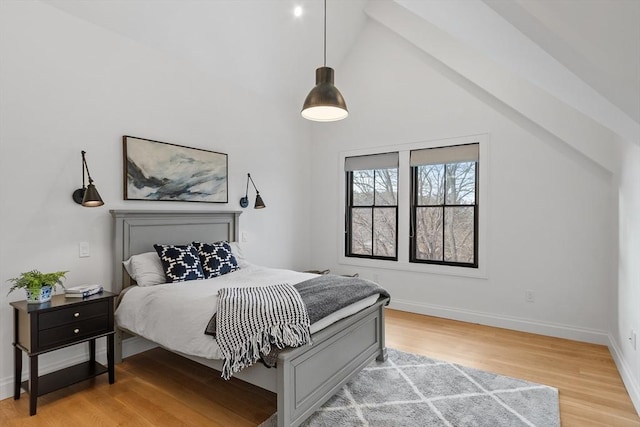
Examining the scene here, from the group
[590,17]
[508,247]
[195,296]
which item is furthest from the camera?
[508,247]

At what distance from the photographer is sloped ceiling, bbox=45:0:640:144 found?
1274 millimetres

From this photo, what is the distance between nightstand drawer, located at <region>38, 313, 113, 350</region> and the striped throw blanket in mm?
1109

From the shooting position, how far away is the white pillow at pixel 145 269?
3038mm

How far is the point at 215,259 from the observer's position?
345cm

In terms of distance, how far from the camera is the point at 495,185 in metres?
4.05

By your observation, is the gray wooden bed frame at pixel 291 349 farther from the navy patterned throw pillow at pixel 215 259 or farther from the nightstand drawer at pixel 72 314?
the nightstand drawer at pixel 72 314

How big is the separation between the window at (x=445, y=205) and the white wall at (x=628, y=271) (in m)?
1.39

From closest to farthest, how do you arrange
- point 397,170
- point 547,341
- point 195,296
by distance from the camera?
point 195,296 < point 547,341 < point 397,170

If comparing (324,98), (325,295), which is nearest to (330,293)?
(325,295)

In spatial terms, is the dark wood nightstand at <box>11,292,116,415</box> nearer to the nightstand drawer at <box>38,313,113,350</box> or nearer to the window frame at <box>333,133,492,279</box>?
the nightstand drawer at <box>38,313,113,350</box>

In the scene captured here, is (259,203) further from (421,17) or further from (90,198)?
(421,17)

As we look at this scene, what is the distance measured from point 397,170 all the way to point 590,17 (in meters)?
3.64

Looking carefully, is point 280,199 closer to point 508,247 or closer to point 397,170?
point 397,170

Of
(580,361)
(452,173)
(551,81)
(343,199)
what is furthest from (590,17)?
(343,199)
